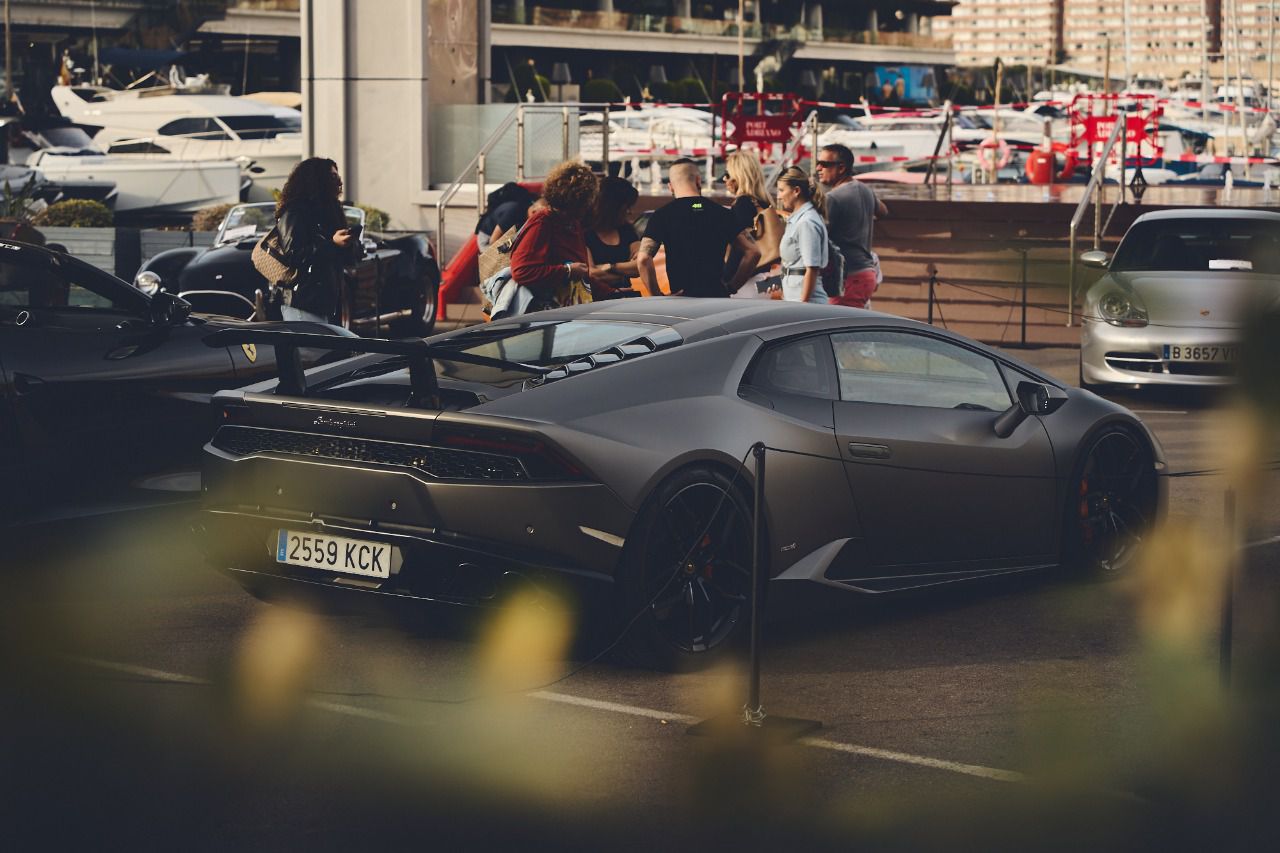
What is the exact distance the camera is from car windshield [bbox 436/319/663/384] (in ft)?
20.9

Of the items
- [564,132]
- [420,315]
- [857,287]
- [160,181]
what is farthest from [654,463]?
[160,181]

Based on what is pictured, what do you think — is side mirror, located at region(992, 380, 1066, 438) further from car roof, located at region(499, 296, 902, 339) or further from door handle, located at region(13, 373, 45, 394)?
door handle, located at region(13, 373, 45, 394)

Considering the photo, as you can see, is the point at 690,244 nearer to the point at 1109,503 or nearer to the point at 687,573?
the point at 1109,503

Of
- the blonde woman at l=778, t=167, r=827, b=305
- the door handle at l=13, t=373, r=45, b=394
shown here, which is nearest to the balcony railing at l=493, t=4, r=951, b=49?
the blonde woman at l=778, t=167, r=827, b=305

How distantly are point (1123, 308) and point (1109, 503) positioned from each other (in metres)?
5.98

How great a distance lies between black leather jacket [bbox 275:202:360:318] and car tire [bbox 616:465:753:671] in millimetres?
4560

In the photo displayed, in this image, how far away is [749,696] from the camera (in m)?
5.38

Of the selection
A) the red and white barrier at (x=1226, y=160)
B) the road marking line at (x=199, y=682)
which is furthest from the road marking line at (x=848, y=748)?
the red and white barrier at (x=1226, y=160)

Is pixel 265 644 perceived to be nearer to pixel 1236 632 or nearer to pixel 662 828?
pixel 662 828

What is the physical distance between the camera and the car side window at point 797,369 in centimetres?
636

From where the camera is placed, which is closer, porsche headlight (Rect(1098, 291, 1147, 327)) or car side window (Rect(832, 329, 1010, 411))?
porsche headlight (Rect(1098, 291, 1147, 327))

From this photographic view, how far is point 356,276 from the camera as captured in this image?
16641 millimetres

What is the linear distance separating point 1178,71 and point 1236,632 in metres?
0.51

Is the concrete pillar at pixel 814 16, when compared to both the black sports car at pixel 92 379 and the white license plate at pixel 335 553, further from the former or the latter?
the white license plate at pixel 335 553
